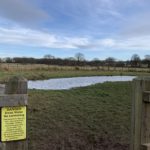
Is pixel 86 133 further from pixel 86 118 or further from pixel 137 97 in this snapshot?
pixel 137 97

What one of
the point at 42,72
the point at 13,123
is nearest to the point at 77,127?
the point at 13,123

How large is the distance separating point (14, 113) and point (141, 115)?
3.87 ft

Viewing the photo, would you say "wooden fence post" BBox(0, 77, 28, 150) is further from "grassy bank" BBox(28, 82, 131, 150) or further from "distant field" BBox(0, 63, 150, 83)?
"distant field" BBox(0, 63, 150, 83)

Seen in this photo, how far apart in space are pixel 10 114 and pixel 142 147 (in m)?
1.25

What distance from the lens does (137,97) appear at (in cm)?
259

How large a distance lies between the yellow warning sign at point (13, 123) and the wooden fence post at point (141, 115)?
1049 millimetres

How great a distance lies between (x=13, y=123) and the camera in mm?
2600

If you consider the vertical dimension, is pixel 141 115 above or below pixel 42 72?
above

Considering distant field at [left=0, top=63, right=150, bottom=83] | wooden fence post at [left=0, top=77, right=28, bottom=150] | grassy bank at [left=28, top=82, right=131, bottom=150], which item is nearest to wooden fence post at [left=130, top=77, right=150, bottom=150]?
wooden fence post at [left=0, top=77, right=28, bottom=150]

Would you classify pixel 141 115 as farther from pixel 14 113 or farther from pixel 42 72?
pixel 42 72

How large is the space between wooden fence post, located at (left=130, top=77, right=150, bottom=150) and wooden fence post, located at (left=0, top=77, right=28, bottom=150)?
104 centimetres

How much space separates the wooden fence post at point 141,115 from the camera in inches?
100

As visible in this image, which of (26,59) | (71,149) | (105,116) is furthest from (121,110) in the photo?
(26,59)

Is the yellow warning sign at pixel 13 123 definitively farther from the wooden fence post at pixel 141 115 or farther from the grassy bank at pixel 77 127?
the grassy bank at pixel 77 127
